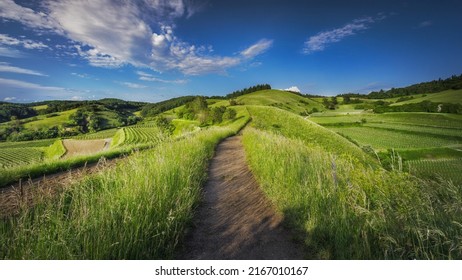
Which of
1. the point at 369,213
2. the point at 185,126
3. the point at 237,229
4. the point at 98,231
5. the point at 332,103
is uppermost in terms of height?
the point at 332,103

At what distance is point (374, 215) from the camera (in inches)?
113

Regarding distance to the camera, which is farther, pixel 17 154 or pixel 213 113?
pixel 17 154

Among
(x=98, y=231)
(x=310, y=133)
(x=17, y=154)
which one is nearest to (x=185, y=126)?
(x=310, y=133)

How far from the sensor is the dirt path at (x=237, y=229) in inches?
128

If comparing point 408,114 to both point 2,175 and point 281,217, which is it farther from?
point 2,175

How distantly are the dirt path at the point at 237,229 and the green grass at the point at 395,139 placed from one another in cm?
675

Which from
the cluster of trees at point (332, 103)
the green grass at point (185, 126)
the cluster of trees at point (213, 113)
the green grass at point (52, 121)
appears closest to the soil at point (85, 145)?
the green grass at point (52, 121)

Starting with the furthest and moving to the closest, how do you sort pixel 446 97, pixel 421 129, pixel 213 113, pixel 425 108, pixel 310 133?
pixel 213 113, pixel 310 133, pixel 421 129, pixel 425 108, pixel 446 97

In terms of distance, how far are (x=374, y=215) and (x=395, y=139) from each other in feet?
28.3

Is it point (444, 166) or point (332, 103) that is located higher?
point (332, 103)

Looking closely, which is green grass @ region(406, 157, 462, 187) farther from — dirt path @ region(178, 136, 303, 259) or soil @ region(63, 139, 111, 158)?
soil @ region(63, 139, 111, 158)

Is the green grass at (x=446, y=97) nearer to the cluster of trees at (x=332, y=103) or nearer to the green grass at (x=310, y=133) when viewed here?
the green grass at (x=310, y=133)

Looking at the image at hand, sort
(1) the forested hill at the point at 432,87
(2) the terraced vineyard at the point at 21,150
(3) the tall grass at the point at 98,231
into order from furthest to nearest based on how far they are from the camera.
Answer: (2) the terraced vineyard at the point at 21,150, (1) the forested hill at the point at 432,87, (3) the tall grass at the point at 98,231

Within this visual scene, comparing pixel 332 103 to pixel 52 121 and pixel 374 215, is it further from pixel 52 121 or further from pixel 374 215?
pixel 52 121
